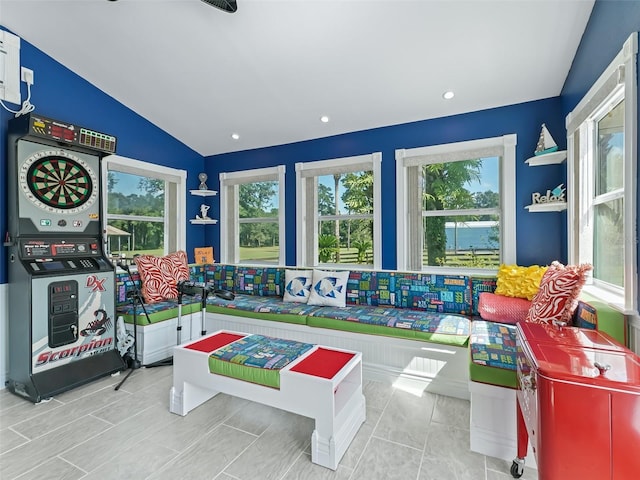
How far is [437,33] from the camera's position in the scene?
7.76 feet

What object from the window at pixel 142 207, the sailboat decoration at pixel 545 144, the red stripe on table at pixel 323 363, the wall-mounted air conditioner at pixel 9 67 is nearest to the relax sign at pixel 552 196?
the sailboat decoration at pixel 545 144

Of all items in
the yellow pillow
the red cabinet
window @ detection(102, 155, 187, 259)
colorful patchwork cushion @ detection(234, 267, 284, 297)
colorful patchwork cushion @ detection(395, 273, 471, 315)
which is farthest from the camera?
colorful patchwork cushion @ detection(234, 267, 284, 297)

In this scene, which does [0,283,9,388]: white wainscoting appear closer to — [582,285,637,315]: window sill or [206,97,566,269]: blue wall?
[206,97,566,269]: blue wall

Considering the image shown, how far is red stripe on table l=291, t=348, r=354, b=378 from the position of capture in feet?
5.90

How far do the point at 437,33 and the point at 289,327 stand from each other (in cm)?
279

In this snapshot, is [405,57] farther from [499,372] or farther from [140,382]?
[140,382]

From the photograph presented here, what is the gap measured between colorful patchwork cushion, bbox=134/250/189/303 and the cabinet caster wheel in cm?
335

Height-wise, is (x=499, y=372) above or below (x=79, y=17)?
below

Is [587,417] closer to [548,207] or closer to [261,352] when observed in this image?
[261,352]

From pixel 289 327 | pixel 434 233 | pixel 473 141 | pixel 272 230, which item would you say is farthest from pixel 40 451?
pixel 473 141

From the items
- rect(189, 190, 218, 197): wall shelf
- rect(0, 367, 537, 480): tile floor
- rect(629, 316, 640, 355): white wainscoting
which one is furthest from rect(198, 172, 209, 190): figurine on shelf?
rect(629, 316, 640, 355): white wainscoting

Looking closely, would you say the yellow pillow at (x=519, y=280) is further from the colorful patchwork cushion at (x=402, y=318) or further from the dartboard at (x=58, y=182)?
the dartboard at (x=58, y=182)

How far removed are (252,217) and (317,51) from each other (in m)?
2.47

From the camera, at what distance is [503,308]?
2594 millimetres
